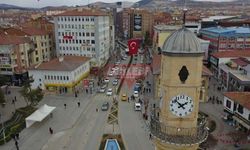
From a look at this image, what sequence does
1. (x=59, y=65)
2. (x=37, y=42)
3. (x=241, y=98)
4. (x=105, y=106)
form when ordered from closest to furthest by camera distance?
1. (x=241, y=98)
2. (x=105, y=106)
3. (x=59, y=65)
4. (x=37, y=42)

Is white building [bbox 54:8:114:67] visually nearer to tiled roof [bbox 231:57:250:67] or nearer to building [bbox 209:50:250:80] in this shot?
building [bbox 209:50:250:80]

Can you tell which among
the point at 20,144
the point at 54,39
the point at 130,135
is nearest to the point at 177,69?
the point at 130,135

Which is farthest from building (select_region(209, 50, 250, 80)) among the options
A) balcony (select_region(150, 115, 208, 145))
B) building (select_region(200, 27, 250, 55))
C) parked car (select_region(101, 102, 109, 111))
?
balcony (select_region(150, 115, 208, 145))

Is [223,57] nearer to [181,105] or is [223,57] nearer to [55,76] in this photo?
[55,76]

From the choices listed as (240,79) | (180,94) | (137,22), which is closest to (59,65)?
(240,79)

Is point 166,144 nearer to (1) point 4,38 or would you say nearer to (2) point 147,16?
(1) point 4,38

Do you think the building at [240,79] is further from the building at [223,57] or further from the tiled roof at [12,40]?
the tiled roof at [12,40]
